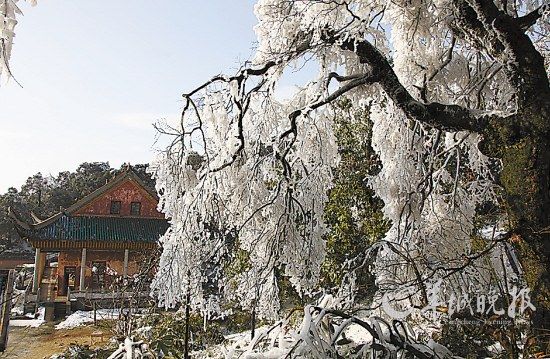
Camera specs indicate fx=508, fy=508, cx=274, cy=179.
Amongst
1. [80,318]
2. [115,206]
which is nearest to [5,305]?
[80,318]

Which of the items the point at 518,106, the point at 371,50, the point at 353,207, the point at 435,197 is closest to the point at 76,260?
the point at 353,207

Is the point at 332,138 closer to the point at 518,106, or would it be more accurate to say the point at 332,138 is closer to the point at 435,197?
the point at 435,197

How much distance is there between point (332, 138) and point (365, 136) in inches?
154

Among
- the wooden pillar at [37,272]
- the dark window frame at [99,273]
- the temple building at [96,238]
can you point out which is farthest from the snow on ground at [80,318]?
the wooden pillar at [37,272]

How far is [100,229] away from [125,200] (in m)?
1.45

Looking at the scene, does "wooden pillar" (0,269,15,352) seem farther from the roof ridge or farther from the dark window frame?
the roof ridge

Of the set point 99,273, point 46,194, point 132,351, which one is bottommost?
point 132,351

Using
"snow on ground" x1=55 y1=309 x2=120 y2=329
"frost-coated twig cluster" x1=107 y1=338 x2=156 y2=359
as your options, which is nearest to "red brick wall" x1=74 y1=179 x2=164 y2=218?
"snow on ground" x1=55 y1=309 x2=120 y2=329

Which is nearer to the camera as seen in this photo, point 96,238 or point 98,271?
point 96,238

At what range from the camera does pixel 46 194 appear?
34.2 meters

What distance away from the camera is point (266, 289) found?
17.7 ft

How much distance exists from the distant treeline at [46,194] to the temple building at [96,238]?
9907 mm

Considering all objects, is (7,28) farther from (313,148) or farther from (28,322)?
(28,322)

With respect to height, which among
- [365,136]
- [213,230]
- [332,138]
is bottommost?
[213,230]
